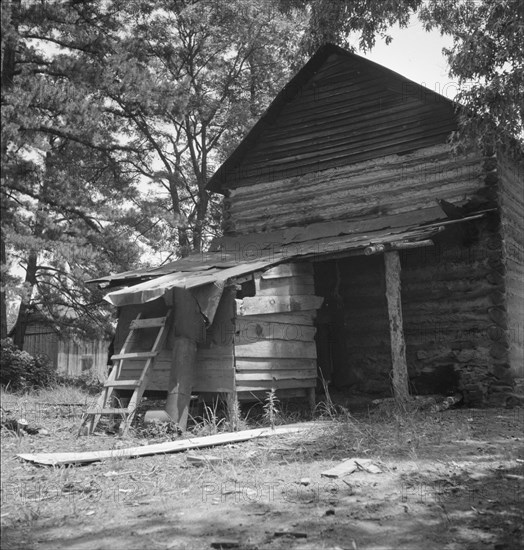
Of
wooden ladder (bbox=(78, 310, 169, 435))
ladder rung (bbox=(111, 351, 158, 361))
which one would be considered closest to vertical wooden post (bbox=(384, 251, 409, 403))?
wooden ladder (bbox=(78, 310, 169, 435))

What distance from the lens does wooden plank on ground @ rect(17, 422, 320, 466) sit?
649 cm

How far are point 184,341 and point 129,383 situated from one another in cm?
100

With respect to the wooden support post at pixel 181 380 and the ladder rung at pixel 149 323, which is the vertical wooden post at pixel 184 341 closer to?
the wooden support post at pixel 181 380

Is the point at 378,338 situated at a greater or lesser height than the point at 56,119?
lesser

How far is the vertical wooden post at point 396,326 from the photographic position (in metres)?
9.89

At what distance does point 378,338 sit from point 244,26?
17277mm

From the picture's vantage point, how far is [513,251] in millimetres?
12078

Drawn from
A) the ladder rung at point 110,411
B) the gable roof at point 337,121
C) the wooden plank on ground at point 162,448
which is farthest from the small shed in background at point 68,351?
the wooden plank on ground at point 162,448

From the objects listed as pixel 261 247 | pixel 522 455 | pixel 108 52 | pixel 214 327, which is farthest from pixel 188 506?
pixel 108 52

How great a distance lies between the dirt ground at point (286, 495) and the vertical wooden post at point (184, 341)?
106 cm

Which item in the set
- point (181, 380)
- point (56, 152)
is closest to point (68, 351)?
point (56, 152)

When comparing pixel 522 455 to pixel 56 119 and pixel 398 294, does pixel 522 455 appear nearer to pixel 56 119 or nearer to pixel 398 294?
pixel 398 294

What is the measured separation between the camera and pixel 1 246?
17000mm

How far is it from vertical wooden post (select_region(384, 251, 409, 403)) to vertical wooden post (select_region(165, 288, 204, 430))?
3272 mm
